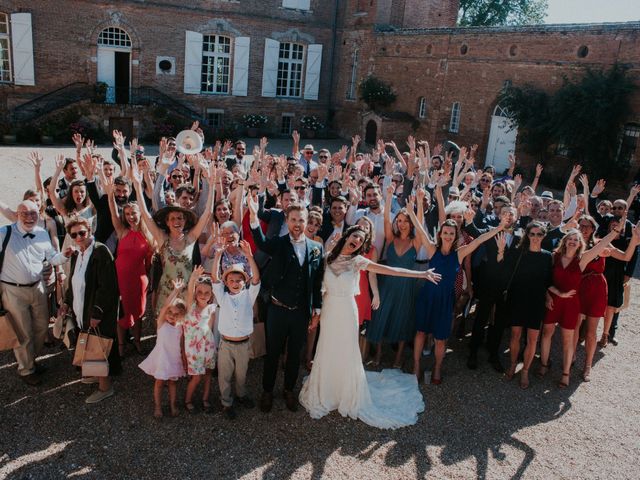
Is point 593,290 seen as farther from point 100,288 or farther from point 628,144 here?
point 628,144

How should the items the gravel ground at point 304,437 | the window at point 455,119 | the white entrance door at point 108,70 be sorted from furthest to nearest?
the white entrance door at point 108,70
the window at point 455,119
the gravel ground at point 304,437

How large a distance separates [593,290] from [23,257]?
228 inches

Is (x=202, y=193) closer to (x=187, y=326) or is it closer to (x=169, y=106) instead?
(x=187, y=326)

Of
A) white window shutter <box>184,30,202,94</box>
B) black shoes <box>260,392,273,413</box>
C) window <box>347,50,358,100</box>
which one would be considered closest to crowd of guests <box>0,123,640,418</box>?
black shoes <box>260,392,273,413</box>

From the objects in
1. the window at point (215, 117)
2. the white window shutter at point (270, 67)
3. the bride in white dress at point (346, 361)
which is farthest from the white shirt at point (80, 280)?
the white window shutter at point (270, 67)

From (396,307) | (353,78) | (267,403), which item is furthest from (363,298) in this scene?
(353,78)

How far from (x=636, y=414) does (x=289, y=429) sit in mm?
3547

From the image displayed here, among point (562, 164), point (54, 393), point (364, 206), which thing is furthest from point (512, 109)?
point (54, 393)

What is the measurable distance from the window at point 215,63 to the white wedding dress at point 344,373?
20327 mm

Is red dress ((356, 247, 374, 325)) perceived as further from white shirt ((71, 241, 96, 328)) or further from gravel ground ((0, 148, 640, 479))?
white shirt ((71, 241, 96, 328))

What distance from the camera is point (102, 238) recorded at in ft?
18.8

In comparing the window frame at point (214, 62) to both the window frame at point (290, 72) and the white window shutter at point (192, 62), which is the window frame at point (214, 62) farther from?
the window frame at point (290, 72)

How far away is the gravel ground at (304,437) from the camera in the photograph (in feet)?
13.8

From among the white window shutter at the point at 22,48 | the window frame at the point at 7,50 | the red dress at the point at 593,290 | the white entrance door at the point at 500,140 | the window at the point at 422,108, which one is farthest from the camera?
the window at the point at 422,108
